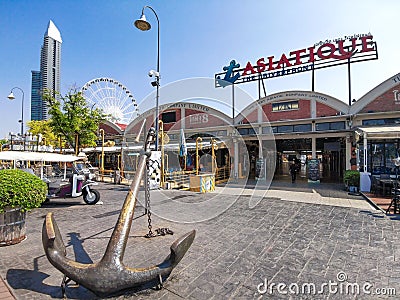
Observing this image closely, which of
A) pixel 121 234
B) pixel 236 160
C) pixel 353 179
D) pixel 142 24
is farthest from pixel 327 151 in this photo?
pixel 121 234

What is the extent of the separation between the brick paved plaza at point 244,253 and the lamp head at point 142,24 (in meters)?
6.24

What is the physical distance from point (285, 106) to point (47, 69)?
2010 inches

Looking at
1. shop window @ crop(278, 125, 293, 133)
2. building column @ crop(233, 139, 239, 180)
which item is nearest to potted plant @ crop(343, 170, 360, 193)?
shop window @ crop(278, 125, 293, 133)

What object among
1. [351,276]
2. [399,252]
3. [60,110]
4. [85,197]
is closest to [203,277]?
[351,276]

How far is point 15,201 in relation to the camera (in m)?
4.30

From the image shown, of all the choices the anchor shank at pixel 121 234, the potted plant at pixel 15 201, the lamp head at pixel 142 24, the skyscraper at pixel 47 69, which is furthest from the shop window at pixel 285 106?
the skyscraper at pixel 47 69

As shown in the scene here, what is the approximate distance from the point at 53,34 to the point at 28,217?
6242 centimetres

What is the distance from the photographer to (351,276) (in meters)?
3.31

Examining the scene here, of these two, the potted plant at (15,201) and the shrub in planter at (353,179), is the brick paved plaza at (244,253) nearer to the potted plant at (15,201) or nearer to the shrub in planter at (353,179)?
the potted plant at (15,201)

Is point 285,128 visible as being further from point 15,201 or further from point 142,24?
point 15,201

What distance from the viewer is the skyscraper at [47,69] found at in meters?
45.4

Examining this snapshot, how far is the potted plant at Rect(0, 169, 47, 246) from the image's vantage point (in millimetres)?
4266

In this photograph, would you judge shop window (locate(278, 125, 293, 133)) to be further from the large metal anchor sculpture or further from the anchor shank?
the large metal anchor sculpture

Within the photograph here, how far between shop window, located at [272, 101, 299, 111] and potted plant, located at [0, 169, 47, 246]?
15832 millimetres
